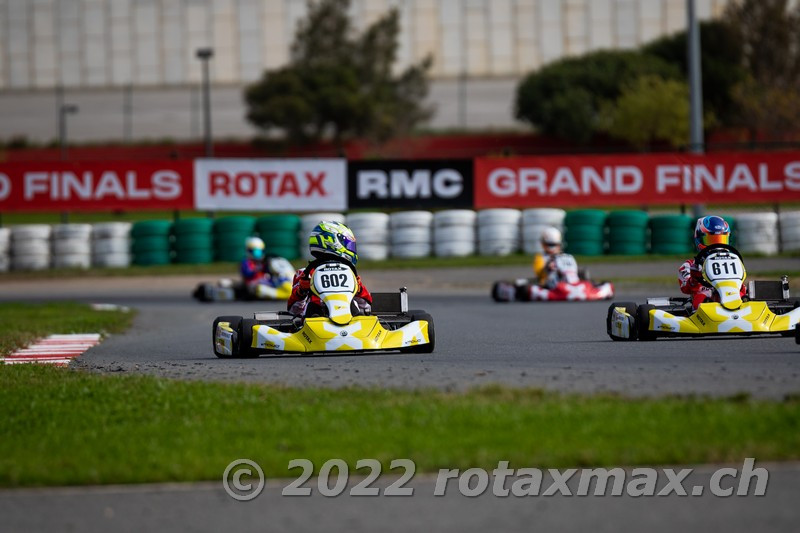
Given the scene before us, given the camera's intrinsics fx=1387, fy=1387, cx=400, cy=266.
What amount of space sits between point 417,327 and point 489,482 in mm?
5118

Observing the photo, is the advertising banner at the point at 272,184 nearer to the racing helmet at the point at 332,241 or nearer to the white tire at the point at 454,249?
the white tire at the point at 454,249

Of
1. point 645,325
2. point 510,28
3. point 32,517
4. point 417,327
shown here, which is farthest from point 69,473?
point 510,28

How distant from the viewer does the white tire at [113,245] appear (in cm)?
2702

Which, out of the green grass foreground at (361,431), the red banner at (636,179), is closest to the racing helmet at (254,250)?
the red banner at (636,179)

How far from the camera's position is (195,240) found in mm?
26750

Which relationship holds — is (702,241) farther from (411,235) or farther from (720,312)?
(411,235)

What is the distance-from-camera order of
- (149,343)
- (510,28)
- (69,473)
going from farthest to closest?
(510,28)
(149,343)
(69,473)

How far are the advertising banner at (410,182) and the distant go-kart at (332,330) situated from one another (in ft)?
51.1

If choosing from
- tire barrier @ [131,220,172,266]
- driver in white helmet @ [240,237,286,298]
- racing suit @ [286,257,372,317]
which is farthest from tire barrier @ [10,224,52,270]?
racing suit @ [286,257,372,317]

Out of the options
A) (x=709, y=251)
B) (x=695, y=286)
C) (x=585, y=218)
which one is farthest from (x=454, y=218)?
(x=709, y=251)

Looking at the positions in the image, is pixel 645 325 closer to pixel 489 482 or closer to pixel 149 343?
pixel 149 343

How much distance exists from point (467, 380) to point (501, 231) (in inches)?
691

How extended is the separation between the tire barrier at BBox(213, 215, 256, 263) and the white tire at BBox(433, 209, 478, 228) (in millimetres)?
3546

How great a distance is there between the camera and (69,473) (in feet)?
21.4
